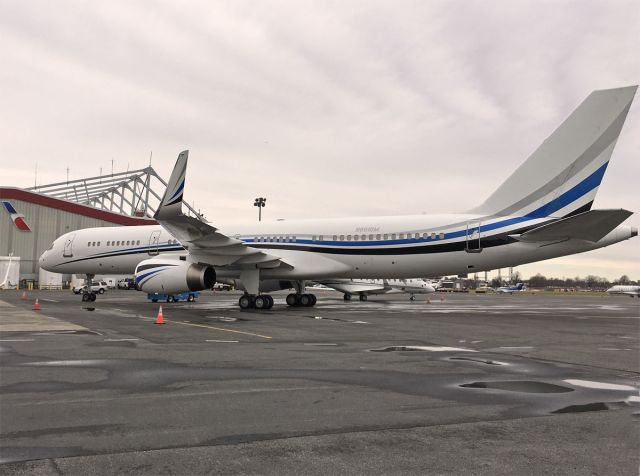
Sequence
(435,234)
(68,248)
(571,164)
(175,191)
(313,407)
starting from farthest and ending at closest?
(68,248)
(435,234)
(175,191)
(571,164)
(313,407)

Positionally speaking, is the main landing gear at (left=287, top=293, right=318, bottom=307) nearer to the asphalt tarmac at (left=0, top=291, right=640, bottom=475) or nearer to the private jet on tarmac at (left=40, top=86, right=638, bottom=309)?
the private jet on tarmac at (left=40, top=86, right=638, bottom=309)

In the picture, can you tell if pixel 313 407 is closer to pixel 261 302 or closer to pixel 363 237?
pixel 363 237

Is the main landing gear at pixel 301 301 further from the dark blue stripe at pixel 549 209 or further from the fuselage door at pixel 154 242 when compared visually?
the fuselage door at pixel 154 242

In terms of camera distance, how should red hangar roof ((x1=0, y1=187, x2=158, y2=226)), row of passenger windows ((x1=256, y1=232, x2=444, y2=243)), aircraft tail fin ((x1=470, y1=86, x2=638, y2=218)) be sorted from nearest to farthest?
aircraft tail fin ((x1=470, y1=86, x2=638, y2=218)), row of passenger windows ((x1=256, y1=232, x2=444, y2=243)), red hangar roof ((x1=0, y1=187, x2=158, y2=226))

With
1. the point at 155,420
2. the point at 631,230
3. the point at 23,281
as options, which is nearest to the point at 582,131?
the point at 631,230

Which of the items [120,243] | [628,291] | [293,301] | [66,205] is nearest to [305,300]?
[293,301]

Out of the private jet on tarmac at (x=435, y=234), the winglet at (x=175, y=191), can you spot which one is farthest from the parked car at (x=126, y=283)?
the winglet at (x=175, y=191)

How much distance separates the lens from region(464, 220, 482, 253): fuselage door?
818 inches

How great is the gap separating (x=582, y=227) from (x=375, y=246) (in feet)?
26.6

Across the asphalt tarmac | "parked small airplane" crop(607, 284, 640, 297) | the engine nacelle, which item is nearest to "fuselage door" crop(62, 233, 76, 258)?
the engine nacelle

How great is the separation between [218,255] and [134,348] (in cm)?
1304

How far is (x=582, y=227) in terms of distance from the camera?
18172 mm

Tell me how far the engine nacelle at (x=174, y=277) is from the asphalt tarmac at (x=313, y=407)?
32.5ft

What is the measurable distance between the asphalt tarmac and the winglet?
30.6 ft
